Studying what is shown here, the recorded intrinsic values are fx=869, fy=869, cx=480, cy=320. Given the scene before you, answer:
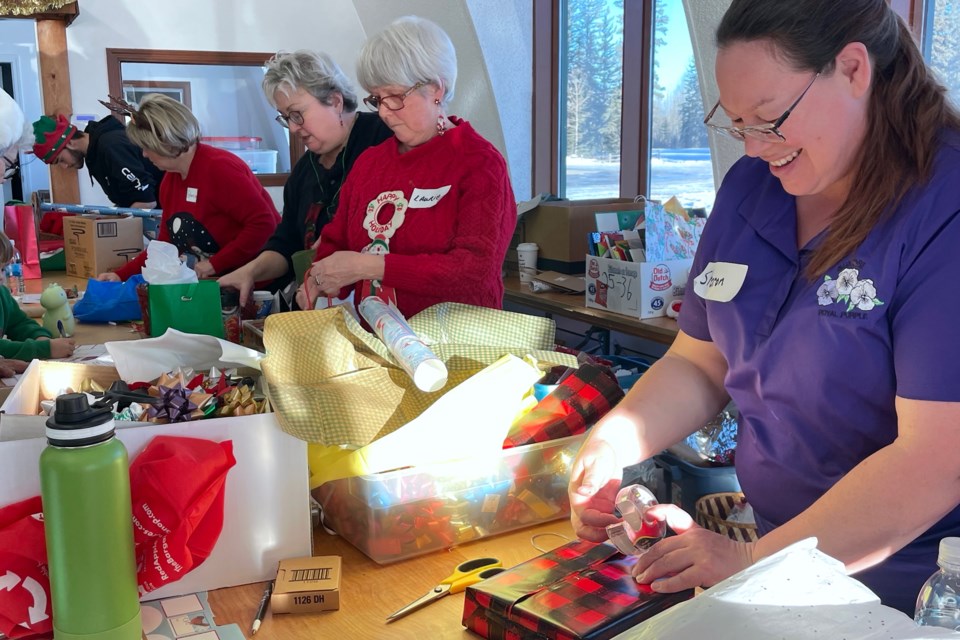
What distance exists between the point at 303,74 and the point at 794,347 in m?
1.82

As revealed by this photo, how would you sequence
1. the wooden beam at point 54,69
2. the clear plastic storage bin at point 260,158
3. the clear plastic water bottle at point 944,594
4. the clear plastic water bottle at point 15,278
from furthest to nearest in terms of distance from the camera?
the clear plastic storage bin at point 260,158 → the wooden beam at point 54,69 → the clear plastic water bottle at point 15,278 → the clear plastic water bottle at point 944,594

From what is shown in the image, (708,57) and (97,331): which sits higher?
(708,57)

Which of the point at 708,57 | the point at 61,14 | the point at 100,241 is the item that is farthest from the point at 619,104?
the point at 61,14

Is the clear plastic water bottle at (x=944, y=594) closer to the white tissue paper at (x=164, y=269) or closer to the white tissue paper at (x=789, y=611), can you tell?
the white tissue paper at (x=789, y=611)

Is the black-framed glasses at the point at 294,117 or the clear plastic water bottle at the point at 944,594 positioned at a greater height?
the black-framed glasses at the point at 294,117

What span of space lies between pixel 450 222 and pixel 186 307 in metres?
0.71

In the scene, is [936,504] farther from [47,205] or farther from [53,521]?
[47,205]

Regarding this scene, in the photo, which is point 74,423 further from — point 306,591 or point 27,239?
point 27,239

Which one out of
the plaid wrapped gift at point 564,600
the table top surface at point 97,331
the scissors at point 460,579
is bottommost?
the scissors at point 460,579

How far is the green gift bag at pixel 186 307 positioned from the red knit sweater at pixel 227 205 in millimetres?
911

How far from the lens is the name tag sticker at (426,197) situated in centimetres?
193

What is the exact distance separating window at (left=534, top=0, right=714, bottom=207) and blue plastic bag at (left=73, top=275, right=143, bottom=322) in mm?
2657

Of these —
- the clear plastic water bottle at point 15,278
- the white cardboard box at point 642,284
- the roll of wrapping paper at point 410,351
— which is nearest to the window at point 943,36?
the white cardboard box at point 642,284

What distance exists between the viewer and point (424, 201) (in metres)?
1.95
